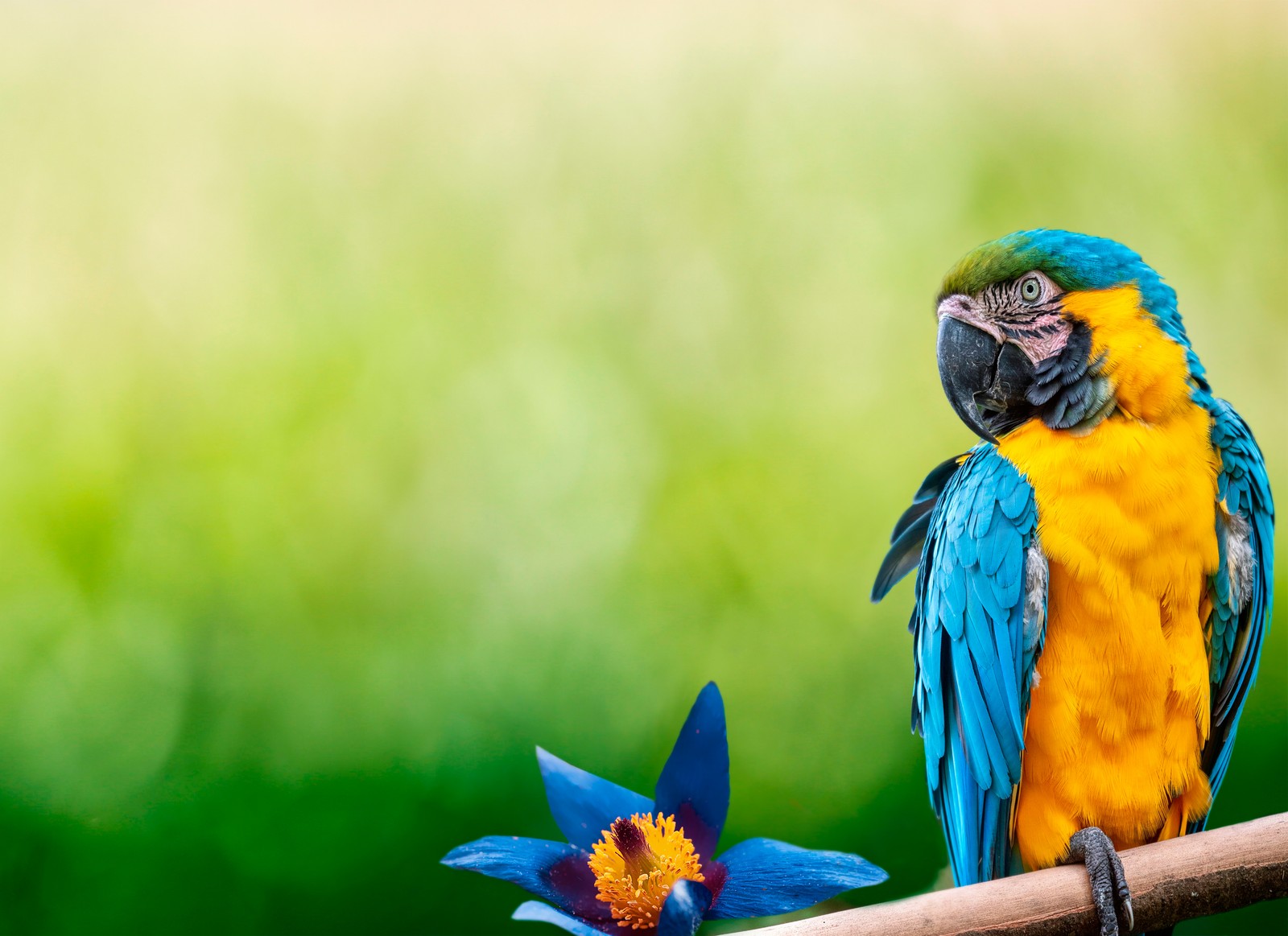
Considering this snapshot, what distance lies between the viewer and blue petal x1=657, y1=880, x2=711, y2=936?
32.0 inches

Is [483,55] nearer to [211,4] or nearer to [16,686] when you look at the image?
[211,4]

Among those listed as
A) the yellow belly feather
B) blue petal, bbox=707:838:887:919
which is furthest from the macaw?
blue petal, bbox=707:838:887:919

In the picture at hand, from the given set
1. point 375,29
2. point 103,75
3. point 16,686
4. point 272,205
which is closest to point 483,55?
point 375,29

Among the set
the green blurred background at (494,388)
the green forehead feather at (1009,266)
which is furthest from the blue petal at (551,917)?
the green forehead feather at (1009,266)

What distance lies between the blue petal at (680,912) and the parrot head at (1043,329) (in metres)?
0.77

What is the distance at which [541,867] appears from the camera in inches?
36.7

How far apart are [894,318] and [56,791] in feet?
5.22

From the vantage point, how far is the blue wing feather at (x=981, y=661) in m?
1.21

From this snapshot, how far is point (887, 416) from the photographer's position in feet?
6.01

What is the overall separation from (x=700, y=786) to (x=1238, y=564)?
31.6 inches

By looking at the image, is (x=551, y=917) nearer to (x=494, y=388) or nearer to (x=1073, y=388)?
(x=1073, y=388)

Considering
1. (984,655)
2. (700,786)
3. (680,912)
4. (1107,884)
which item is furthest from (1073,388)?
(680,912)

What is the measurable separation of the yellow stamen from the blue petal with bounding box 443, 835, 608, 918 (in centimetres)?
2

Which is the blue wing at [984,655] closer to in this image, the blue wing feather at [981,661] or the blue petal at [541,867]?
the blue wing feather at [981,661]
